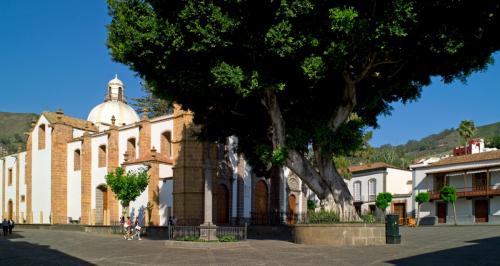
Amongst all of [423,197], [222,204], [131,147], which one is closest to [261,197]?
[222,204]

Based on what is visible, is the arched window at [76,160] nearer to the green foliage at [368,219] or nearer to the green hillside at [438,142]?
the green foliage at [368,219]

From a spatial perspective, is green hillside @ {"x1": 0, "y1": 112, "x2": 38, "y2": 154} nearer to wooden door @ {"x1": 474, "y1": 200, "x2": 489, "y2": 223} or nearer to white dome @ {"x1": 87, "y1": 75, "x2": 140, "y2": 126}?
white dome @ {"x1": 87, "y1": 75, "x2": 140, "y2": 126}

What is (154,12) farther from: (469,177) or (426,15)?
(469,177)

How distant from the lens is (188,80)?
57.6 feet

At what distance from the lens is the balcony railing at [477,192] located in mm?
39219

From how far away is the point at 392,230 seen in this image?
20078 mm

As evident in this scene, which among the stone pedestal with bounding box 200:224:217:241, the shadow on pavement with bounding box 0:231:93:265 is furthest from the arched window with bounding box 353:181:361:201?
the shadow on pavement with bounding box 0:231:93:265

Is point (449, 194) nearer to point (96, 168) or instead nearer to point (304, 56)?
point (304, 56)

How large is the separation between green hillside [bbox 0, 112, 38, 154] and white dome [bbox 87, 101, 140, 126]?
106m

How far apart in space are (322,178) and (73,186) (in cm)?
3003

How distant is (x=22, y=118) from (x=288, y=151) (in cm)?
18066

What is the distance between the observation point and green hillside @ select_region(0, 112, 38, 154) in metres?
152

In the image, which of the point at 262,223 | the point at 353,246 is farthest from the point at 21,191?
the point at 353,246

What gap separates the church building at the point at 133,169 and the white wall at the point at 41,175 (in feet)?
0.30
